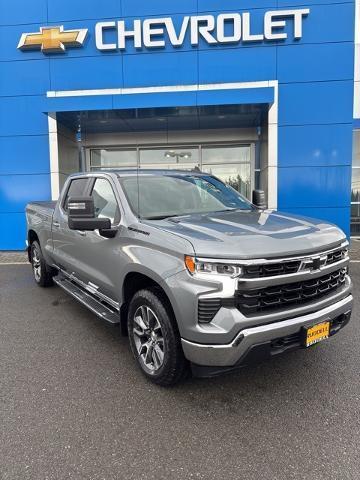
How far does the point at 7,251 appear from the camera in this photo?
35.4 ft

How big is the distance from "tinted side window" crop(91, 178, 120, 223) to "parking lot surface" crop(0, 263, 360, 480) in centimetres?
142

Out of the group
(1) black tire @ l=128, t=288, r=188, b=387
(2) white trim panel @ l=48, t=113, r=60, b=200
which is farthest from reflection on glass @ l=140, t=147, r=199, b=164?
(1) black tire @ l=128, t=288, r=188, b=387

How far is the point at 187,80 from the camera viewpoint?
10008 millimetres

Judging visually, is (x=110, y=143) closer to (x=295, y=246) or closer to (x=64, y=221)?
(x=64, y=221)

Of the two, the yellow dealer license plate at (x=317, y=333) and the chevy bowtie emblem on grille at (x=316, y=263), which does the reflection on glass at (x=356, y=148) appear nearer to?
the chevy bowtie emblem on grille at (x=316, y=263)

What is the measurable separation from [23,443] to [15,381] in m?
0.94

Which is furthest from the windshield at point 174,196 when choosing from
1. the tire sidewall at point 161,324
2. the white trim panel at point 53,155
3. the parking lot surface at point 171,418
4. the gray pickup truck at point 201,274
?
the white trim panel at point 53,155

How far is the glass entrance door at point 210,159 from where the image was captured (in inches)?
487

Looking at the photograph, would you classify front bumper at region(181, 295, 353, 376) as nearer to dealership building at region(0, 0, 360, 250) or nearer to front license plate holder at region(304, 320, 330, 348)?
front license plate holder at region(304, 320, 330, 348)

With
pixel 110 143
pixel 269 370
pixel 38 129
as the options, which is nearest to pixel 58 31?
pixel 38 129

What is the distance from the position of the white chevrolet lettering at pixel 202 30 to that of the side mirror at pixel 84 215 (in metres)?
7.99

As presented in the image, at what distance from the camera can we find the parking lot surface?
7.79ft

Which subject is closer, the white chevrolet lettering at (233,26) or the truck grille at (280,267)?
the truck grille at (280,267)

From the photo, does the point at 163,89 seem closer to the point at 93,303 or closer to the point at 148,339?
the point at 93,303
